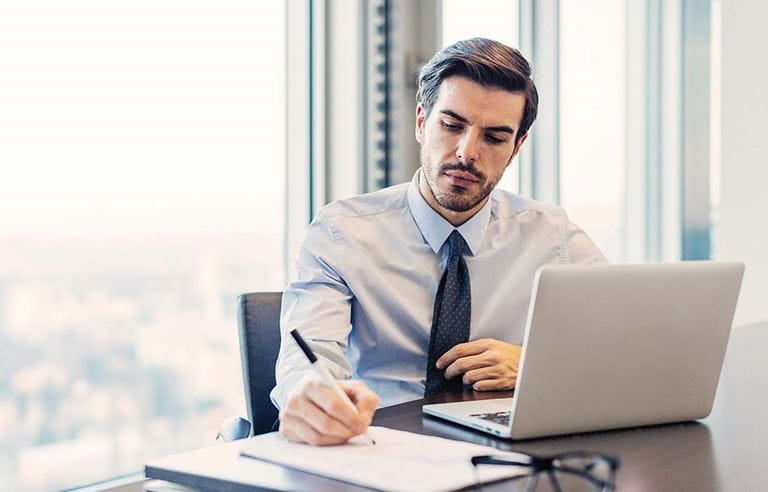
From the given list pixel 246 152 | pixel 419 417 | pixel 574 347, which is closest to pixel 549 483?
pixel 574 347

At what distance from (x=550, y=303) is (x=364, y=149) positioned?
1.66 m

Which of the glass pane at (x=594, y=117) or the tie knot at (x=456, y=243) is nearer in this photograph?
the tie knot at (x=456, y=243)

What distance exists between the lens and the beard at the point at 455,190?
1.87m

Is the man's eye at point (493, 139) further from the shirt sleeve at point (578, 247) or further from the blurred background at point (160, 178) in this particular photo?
the blurred background at point (160, 178)

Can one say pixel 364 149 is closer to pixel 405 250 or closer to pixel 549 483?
pixel 405 250

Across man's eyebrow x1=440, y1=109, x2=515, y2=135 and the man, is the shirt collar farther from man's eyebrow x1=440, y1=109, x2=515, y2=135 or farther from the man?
man's eyebrow x1=440, y1=109, x2=515, y2=135

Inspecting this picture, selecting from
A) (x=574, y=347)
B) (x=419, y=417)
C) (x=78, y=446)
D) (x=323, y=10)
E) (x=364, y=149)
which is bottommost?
(x=78, y=446)

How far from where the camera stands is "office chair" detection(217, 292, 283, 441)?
1734mm

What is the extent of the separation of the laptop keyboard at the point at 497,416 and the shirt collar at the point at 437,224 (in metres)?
0.58

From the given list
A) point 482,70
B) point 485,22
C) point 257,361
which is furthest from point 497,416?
point 485,22

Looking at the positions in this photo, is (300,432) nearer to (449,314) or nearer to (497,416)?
Result: (497,416)

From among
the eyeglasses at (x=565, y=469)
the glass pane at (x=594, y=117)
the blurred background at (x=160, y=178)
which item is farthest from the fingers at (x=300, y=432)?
the glass pane at (x=594, y=117)

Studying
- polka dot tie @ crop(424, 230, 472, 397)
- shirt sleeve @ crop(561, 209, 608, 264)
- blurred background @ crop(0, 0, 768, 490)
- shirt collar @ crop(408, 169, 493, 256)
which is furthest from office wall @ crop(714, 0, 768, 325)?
polka dot tie @ crop(424, 230, 472, 397)

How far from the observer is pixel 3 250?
1.97m
